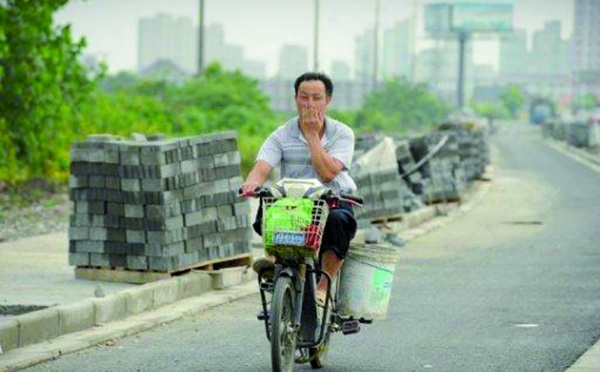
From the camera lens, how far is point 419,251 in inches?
854

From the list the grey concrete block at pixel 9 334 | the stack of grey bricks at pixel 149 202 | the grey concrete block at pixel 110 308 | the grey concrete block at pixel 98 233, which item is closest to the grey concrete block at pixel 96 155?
the stack of grey bricks at pixel 149 202

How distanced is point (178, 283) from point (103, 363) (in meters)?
3.93

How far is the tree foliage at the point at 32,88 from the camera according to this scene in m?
33.7

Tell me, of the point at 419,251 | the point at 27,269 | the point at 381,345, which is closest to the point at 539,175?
the point at 419,251

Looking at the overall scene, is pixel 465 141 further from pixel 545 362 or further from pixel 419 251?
pixel 545 362

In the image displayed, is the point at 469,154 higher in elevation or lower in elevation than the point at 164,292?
lower

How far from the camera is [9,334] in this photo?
11.3 m

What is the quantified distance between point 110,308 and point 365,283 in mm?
3163

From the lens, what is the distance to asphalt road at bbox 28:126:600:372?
36.4 ft

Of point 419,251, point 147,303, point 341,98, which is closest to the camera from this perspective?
point 147,303

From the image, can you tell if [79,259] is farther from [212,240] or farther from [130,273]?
[212,240]

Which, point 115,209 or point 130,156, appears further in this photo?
point 115,209

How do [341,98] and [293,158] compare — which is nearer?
[293,158]

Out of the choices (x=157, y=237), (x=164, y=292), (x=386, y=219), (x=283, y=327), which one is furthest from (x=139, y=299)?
(x=386, y=219)
